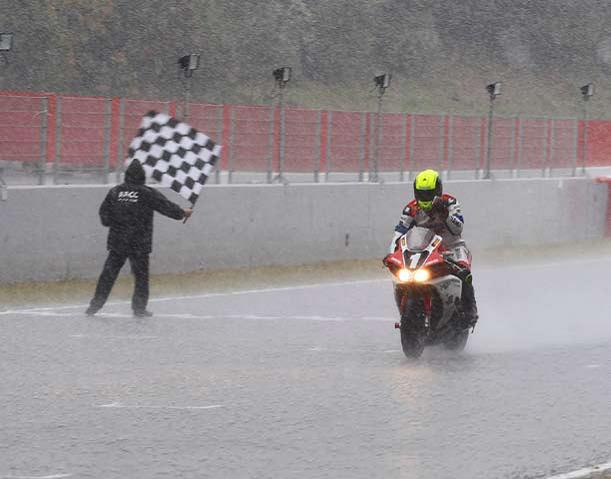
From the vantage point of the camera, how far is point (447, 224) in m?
10.8

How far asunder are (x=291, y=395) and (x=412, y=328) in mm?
1877

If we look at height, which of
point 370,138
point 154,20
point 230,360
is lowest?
point 230,360

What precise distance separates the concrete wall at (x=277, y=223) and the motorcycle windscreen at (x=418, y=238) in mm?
6293

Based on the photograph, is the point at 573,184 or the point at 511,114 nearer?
the point at 573,184

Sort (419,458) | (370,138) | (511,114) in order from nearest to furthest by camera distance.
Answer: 1. (419,458)
2. (370,138)
3. (511,114)

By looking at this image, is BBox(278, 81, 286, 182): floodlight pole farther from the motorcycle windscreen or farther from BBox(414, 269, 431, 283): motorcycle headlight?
BBox(414, 269, 431, 283): motorcycle headlight

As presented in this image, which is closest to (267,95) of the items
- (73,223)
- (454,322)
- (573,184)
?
(573,184)

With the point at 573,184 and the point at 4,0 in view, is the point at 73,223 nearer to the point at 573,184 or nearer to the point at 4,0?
the point at 573,184

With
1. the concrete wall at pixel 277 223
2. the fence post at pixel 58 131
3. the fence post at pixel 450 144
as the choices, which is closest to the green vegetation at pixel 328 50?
the fence post at pixel 450 144

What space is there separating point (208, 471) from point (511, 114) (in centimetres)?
5397

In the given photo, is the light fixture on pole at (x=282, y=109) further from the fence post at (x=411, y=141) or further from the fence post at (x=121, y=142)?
the fence post at (x=411, y=141)

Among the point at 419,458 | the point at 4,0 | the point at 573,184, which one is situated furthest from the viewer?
the point at 4,0

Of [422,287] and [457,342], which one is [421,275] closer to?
[422,287]

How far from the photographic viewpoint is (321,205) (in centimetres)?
1920
